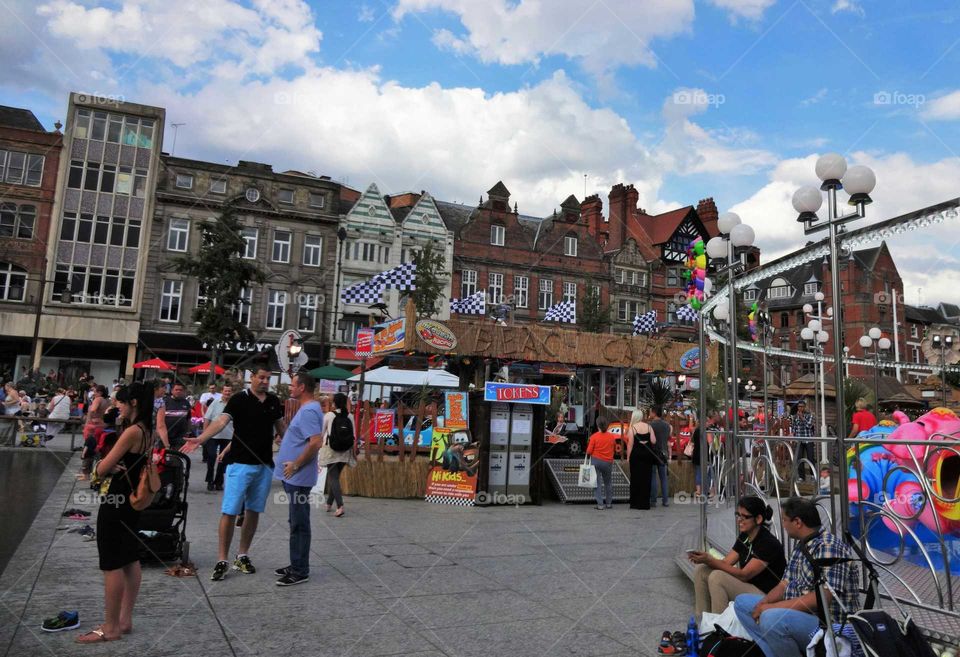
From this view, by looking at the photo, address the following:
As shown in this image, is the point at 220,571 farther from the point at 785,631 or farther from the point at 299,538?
the point at 785,631

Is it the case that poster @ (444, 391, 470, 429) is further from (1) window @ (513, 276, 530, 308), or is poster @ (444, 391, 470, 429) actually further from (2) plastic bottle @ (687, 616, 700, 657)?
(1) window @ (513, 276, 530, 308)

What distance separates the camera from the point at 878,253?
56.3m

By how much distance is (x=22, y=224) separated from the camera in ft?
120

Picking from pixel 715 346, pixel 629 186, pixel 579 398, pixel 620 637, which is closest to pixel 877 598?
pixel 620 637

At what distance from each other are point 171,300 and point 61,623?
37041 mm

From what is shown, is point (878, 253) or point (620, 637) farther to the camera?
point (878, 253)

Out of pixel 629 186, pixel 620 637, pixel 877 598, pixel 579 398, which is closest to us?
pixel 877 598

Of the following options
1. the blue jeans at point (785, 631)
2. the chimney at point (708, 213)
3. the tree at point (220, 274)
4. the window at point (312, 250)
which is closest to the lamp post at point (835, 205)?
the blue jeans at point (785, 631)

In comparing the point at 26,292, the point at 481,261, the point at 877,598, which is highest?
the point at 481,261

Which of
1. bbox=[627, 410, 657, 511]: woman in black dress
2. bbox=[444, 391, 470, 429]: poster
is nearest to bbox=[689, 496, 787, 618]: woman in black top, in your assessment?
bbox=[627, 410, 657, 511]: woman in black dress

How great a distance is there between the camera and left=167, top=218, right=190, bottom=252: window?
38.8m

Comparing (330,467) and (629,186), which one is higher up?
(629,186)

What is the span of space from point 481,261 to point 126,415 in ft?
133

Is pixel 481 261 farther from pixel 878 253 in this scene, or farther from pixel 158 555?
pixel 158 555
